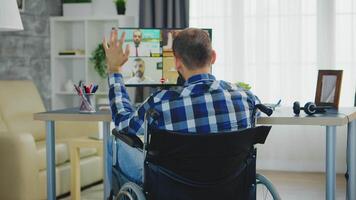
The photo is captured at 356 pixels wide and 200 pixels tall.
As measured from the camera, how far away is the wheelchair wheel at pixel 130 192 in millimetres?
2283

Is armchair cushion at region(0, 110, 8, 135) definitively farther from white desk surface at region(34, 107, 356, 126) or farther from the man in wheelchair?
the man in wheelchair

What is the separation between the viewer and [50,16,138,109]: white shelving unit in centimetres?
563

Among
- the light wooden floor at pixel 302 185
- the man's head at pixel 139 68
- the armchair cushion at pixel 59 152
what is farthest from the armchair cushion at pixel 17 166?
the light wooden floor at pixel 302 185

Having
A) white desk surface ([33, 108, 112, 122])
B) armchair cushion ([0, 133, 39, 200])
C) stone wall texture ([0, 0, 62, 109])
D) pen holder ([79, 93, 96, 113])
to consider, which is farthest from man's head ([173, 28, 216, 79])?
stone wall texture ([0, 0, 62, 109])

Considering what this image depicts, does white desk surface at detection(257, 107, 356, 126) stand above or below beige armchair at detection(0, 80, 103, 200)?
above

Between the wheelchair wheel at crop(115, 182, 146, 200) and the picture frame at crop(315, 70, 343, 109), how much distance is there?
4.05 feet

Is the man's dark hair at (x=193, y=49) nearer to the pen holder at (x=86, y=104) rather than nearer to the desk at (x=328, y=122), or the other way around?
the desk at (x=328, y=122)

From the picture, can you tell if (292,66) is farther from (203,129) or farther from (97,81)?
(203,129)

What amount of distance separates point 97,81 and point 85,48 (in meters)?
0.32

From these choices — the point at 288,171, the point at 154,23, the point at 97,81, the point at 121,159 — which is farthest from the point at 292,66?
the point at 121,159

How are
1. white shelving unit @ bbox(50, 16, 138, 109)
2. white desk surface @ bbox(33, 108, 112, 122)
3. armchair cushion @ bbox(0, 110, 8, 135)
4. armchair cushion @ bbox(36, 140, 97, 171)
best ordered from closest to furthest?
white desk surface @ bbox(33, 108, 112, 122)
armchair cushion @ bbox(36, 140, 97, 171)
armchair cushion @ bbox(0, 110, 8, 135)
white shelving unit @ bbox(50, 16, 138, 109)

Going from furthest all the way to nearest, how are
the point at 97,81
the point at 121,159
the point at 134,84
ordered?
the point at 97,81, the point at 134,84, the point at 121,159

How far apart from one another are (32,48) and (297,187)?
242 centimetres

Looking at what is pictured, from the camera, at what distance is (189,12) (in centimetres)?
559
